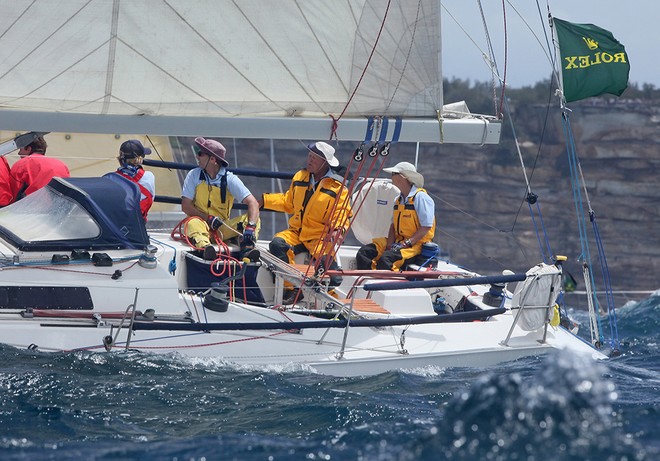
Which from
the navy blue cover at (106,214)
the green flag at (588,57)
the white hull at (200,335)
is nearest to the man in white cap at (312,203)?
the white hull at (200,335)

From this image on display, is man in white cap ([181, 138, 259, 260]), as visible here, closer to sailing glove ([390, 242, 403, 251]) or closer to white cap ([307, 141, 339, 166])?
white cap ([307, 141, 339, 166])

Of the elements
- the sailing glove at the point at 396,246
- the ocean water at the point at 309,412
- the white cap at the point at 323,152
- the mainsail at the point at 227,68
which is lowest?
the ocean water at the point at 309,412

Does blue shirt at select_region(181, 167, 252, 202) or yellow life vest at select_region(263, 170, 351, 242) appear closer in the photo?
blue shirt at select_region(181, 167, 252, 202)

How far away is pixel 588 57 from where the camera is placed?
8.69 meters

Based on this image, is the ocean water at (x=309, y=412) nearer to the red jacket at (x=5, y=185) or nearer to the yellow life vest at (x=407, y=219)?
the yellow life vest at (x=407, y=219)

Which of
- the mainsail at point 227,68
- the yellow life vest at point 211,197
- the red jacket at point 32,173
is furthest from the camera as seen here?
the yellow life vest at point 211,197

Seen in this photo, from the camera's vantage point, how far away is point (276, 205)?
9.27 m

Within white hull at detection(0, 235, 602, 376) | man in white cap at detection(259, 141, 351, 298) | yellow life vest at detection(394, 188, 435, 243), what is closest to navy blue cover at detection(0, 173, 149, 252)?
white hull at detection(0, 235, 602, 376)

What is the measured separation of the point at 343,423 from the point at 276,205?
11.8 ft

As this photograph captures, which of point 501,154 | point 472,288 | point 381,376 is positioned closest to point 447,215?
point 501,154

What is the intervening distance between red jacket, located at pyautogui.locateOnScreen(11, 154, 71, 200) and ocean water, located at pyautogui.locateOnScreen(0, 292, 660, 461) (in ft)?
6.31

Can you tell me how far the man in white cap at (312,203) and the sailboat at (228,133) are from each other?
19.7 inches

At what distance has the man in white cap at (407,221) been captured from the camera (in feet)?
29.3

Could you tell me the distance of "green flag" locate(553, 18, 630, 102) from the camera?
864cm
